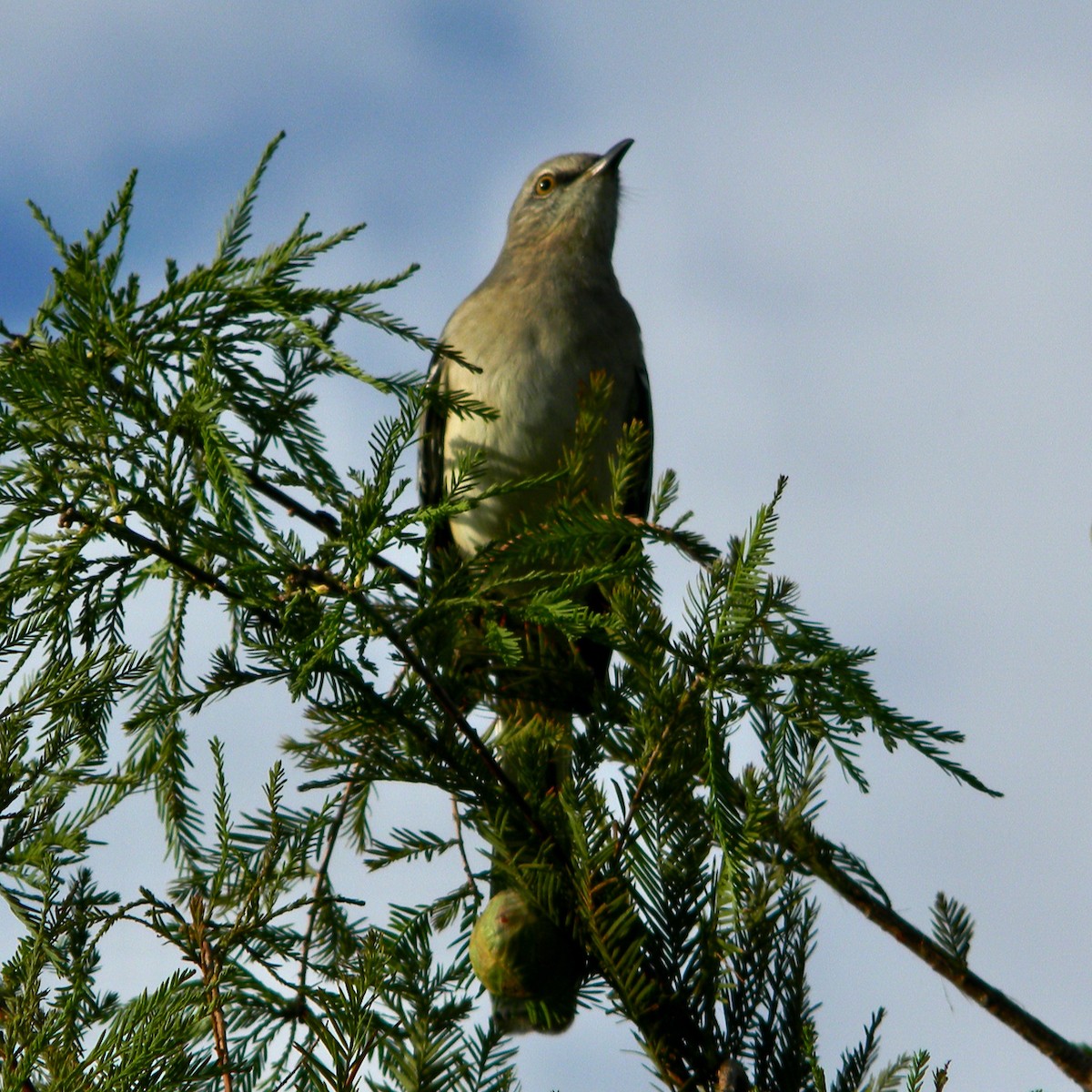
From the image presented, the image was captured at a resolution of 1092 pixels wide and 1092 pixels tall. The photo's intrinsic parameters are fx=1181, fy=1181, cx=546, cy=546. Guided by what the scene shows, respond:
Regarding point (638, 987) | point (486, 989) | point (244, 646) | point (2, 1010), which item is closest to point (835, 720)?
point (638, 987)

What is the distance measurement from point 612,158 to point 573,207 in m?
0.33

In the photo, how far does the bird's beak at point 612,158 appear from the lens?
239 inches

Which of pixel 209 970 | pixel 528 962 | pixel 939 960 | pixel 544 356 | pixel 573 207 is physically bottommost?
pixel 209 970

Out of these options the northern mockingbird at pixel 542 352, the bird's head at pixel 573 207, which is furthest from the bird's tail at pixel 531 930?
the bird's head at pixel 573 207

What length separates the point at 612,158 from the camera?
6078 mm

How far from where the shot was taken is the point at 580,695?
2.97m

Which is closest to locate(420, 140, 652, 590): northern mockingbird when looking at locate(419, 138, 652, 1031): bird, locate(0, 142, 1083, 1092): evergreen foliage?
locate(419, 138, 652, 1031): bird

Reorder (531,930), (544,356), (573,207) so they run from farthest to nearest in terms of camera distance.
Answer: (573,207), (544,356), (531,930)

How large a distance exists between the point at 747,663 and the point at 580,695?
785 mm

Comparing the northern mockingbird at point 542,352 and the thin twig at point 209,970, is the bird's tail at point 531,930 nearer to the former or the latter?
the thin twig at point 209,970

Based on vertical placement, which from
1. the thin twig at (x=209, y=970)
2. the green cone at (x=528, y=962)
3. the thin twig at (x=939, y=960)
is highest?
the thin twig at (x=939, y=960)

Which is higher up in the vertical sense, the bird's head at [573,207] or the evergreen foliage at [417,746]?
the bird's head at [573,207]

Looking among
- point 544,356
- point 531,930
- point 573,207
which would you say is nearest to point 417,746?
point 531,930

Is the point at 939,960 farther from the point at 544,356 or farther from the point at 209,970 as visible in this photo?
the point at 544,356
